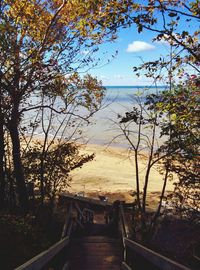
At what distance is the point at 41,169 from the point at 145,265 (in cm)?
620

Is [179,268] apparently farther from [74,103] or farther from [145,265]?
[74,103]

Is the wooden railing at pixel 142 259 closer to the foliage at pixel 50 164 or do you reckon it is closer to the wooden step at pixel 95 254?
the wooden step at pixel 95 254

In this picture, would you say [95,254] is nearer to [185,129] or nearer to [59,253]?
[59,253]

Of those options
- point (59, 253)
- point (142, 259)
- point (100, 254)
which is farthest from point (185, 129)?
point (59, 253)

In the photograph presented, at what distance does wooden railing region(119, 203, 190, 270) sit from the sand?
11741 millimetres

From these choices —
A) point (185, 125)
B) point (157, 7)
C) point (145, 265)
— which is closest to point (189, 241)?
point (145, 265)

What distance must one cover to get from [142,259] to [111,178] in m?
21.4

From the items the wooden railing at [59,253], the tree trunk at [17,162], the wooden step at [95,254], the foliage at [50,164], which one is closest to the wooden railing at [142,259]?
the wooden step at [95,254]

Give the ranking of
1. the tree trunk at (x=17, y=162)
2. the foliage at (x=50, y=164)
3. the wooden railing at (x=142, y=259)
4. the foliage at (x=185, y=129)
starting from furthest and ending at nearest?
the foliage at (x=50, y=164) → the tree trunk at (x=17, y=162) → the foliage at (x=185, y=129) → the wooden railing at (x=142, y=259)

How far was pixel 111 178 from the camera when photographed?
27547 millimetres

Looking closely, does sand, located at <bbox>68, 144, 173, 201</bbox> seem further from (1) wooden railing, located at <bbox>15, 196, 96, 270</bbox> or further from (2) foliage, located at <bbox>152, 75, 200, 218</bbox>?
(2) foliage, located at <bbox>152, 75, 200, 218</bbox>

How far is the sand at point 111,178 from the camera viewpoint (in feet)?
75.1

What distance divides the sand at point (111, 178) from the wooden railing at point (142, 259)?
462 inches

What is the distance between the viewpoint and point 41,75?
9.15 m
